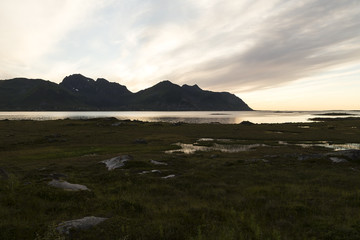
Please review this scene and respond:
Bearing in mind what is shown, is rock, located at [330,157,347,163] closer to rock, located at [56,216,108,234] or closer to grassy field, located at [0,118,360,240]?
grassy field, located at [0,118,360,240]

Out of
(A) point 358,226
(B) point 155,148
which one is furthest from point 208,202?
(B) point 155,148

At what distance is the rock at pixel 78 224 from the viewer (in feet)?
29.0

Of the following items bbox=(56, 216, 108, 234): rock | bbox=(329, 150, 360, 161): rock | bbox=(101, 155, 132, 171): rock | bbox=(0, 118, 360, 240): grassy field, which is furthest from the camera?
bbox=(329, 150, 360, 161): rock

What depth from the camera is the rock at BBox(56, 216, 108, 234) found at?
348 inches

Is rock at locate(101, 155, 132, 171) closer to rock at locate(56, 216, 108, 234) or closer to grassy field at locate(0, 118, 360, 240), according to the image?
grassy field at locate(0, 118, 360, 240)

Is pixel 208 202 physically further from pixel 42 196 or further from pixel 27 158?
pixel 27 158

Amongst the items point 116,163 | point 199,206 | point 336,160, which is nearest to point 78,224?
point 199,206

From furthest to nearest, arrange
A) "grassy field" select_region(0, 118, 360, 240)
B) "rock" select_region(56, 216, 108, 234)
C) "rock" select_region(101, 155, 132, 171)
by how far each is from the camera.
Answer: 1. "rock" select_region(101, 155, 132, 171)
2. "grassy field" select_region(0, 118, 360, 240)
3. "rock" select_region(56, 216, 108, 234)

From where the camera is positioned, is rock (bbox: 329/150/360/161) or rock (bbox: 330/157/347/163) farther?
rock (bbox: 329/150/360/161)

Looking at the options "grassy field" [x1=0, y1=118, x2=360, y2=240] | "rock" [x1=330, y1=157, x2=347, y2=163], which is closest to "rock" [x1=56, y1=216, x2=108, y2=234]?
"grassy field" [x1=0, y1=118, x2=360, y2=240]

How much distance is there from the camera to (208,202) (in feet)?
47.3

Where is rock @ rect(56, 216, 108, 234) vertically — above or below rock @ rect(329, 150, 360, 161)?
above

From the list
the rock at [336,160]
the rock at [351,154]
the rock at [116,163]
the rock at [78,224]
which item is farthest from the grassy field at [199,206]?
the rock at [351,154]

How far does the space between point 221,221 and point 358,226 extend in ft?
21.4
